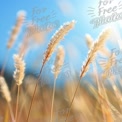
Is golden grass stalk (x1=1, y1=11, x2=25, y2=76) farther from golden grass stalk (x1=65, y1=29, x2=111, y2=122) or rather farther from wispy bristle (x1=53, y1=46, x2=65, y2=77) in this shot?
golden grass stalk (x1=65, y1=29, x2=111, y2=122)

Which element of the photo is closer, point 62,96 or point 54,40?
point 54,40

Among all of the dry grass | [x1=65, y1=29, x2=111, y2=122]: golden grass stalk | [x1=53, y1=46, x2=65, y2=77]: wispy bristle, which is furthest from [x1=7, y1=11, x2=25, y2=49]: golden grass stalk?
[x1=65, y1=29, x2=111, y2=122]: golden grass stalk

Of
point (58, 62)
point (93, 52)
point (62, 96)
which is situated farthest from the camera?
point (62, 96)

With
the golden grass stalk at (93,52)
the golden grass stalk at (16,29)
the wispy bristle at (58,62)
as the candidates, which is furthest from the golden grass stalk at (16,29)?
the golden grass stalk at (93,52)

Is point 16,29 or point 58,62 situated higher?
point 16,29

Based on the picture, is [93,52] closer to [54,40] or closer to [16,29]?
[54,40]

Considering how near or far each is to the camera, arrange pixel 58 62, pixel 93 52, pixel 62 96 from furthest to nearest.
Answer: pixel 62 96, pixel 58 62, pixel 93 52

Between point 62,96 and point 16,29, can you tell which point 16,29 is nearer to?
point 16,29

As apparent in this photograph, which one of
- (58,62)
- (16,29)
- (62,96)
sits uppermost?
(16,29)

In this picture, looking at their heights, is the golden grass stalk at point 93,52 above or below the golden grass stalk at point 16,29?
below

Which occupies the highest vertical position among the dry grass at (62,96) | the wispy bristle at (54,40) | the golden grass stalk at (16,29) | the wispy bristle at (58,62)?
the golden grass stalk at (16,29)

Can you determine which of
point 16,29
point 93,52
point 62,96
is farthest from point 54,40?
point 62,96

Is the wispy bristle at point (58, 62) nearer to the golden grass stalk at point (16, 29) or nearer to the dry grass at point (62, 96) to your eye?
the dry grass at point (62, 96)

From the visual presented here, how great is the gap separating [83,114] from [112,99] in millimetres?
148
